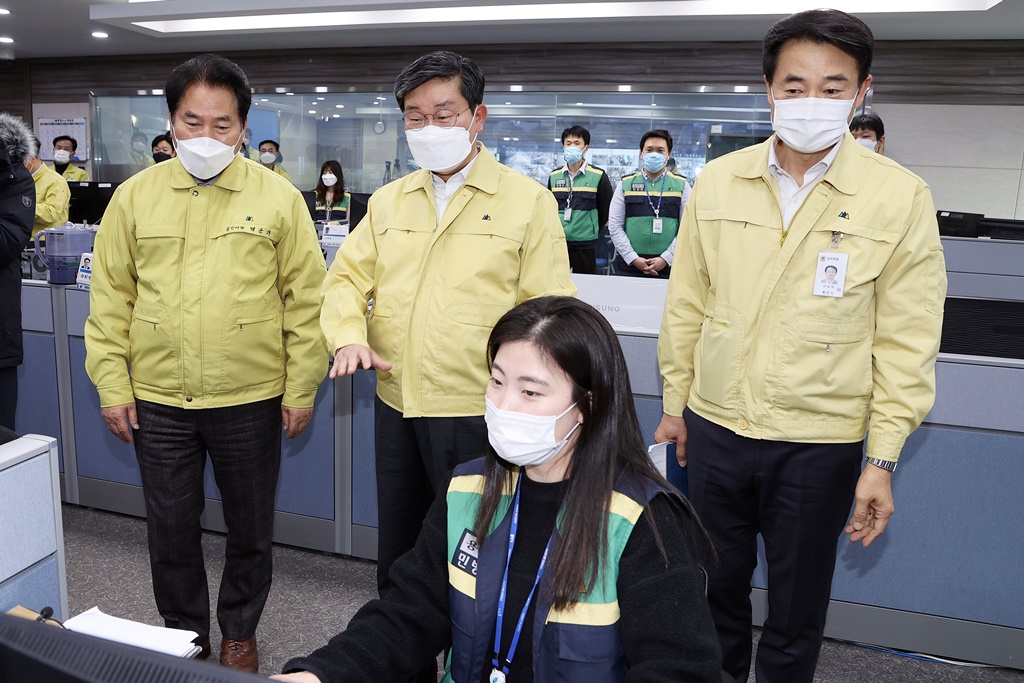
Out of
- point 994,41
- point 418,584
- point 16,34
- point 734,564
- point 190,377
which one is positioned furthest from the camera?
point 16,34

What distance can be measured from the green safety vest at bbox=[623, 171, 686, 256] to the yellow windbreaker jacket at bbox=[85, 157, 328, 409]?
10.9 feet

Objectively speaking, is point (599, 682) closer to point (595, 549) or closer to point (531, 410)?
point (595, 549)

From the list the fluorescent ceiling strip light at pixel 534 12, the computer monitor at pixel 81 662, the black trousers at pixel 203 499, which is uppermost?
the fluorescent ceiling strip light at pixel 534 12

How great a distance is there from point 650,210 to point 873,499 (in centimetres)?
360

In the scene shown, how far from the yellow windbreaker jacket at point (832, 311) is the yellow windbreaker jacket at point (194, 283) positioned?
1.07m

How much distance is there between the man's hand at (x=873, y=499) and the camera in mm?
1588

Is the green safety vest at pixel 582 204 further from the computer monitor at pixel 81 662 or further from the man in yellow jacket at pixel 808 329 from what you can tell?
the computer monitor at pixel 81 662

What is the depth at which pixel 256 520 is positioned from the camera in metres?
2.09

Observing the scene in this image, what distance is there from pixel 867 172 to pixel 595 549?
3.33 ft

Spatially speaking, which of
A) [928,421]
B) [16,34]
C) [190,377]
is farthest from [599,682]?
[16,34]

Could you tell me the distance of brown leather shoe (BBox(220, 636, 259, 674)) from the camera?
2.12 metres

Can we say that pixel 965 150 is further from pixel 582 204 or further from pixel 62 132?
pixel 62 132

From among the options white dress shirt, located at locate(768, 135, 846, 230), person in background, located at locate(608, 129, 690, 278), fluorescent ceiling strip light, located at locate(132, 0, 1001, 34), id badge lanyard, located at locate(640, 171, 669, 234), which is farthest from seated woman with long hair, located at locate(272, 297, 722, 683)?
fluorescent ceiling strip light, located at locate(132, 0, 1001, 34)

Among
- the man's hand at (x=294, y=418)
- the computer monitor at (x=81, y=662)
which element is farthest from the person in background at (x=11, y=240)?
the computer monitor at (x=81, y=662)
